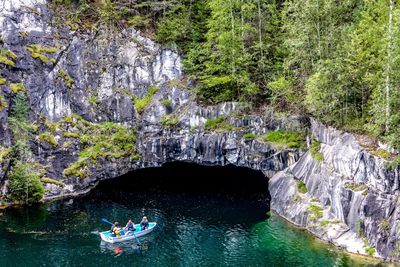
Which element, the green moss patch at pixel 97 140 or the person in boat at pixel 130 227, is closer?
the person in boat at pixel 130 227

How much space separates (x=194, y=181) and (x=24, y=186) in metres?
21.3

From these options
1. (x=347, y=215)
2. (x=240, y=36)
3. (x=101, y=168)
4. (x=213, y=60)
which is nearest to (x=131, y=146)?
(x=101, y=168)

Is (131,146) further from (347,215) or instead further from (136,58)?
(347,215)

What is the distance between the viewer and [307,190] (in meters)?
43.2

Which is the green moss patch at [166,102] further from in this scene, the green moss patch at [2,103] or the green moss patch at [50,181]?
the green moss patch at [2,103]

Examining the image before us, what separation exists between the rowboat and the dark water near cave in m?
0.55

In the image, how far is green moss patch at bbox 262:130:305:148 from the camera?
47825mm

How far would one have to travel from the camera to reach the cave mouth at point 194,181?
181ft

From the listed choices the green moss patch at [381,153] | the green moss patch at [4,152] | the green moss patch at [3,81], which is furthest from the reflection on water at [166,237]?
the green moss patch at [3,81]

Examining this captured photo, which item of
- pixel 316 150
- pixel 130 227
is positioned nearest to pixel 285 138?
pixel 316 150

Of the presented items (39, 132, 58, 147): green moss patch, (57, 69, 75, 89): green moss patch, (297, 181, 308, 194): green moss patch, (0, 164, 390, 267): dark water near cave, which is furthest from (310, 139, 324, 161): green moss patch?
(57, 69, 75, 89): green moss patch

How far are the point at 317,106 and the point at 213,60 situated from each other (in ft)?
54.5

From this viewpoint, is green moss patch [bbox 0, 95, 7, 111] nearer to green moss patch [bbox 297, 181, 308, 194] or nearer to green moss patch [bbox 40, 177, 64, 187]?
green moss patch [bbox 40, 177, 64, 187]

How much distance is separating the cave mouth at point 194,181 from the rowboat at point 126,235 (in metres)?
13.9
